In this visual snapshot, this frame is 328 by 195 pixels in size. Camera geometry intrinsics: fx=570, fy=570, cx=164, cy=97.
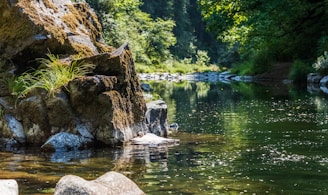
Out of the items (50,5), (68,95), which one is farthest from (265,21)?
(68,95)

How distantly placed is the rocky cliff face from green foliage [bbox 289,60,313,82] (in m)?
21.7

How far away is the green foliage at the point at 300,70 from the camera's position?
32906mm

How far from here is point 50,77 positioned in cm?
1182

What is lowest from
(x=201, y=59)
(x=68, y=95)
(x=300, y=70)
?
(x=68, y=95)

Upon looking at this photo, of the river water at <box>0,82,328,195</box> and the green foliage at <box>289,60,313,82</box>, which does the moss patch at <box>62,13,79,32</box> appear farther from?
the green foliage at <box>289,60,313,82</box>

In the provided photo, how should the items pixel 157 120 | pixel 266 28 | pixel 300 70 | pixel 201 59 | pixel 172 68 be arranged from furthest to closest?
pixel 201 59 < pixel 172 68 < pixel 300 70 < pixel 266 28 < pixel 157 120

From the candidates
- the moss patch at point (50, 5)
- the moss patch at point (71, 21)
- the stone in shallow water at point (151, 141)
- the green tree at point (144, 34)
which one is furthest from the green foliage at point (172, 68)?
the stone in shallow water at point (151, 141)

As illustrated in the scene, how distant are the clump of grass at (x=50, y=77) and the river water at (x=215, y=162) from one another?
4.48 feet

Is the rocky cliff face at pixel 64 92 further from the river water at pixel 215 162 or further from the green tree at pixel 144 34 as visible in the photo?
the green tree at pixel 144 34

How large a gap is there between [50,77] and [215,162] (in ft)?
14.3

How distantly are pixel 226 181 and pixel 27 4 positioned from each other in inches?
282

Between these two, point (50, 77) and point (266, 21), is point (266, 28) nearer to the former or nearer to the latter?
point (266, 21)

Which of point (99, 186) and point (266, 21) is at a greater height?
point (266, 21)

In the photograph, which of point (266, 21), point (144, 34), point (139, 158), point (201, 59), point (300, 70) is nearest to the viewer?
point (139, 158)
